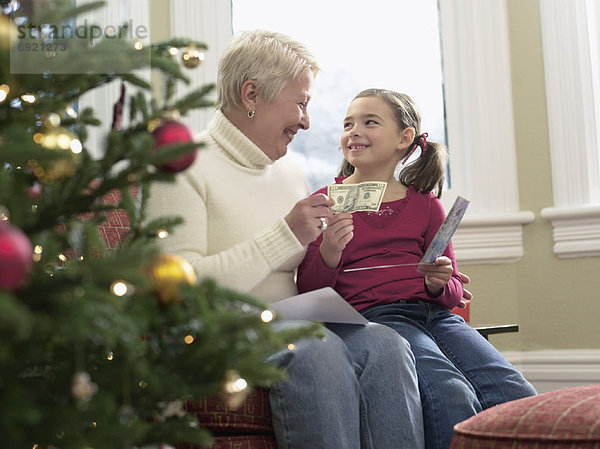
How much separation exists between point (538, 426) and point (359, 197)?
0.87 meters

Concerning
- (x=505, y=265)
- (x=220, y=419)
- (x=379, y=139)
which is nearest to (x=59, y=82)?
(x=220, y=419)

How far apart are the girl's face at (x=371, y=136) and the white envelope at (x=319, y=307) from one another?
688 mm

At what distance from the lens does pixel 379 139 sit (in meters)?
2.30

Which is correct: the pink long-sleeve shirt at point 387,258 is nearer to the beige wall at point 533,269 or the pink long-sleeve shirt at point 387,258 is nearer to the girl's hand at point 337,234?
the girl's hand at point 337,234

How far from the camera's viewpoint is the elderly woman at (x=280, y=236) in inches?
59.9

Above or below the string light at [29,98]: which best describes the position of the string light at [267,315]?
below

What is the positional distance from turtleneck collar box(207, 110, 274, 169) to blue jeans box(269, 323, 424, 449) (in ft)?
1.82

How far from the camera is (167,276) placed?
85 cm

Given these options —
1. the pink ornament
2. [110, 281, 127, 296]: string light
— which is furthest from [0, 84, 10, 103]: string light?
[110, 281, 127, 296]: string light

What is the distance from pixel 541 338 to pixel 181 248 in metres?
1.85

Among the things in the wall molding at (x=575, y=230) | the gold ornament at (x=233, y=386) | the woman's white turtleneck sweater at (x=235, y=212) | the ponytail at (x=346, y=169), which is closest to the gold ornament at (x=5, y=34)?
the gold ornament at (x=233, y=386)

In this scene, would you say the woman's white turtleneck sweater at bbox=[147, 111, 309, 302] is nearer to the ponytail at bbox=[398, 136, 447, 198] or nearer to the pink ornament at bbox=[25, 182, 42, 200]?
the ponytail at bbox=[398, 136, 447, 198]

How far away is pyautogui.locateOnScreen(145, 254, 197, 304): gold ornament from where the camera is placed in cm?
85

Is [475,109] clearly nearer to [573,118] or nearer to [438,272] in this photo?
[573,118]
